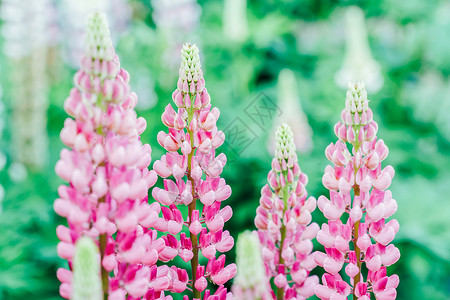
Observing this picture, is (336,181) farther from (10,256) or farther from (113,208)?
(10,256)

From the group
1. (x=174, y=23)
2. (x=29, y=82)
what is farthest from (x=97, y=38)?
(x=174, y=23)

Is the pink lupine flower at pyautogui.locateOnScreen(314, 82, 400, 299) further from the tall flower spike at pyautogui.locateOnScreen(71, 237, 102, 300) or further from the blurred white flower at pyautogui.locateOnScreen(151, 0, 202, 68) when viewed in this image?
the blurred white flower at pyautogui.locateOnScreen(151, 0, 202, 68)

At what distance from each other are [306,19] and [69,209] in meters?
3.30

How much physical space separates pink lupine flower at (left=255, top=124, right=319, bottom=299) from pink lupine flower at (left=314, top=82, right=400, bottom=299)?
0.01 meters

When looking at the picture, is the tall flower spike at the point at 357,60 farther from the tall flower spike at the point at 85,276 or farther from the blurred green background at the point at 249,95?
the tall flower spike at the point at 85,276

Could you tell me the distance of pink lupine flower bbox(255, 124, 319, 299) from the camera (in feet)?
1.39

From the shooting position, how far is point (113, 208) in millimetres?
365

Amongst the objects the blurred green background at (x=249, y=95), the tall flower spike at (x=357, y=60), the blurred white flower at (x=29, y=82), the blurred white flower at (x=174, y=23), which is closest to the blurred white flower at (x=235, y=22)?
the blurred green background at (x=249, y=95)

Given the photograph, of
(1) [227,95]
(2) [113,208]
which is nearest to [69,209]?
(2) [113,208]

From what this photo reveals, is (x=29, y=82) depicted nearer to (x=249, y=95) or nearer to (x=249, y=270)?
(x=249, y=95)

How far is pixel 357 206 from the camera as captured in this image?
42 centimetres

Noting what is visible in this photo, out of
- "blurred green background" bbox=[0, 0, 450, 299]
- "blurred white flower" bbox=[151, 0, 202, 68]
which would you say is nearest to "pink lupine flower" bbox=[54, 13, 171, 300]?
"blurred green background" bbox=[0, 0, 450, 299]

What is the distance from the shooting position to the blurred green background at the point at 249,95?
1655 millimetres

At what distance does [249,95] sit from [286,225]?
2086 millimetres
